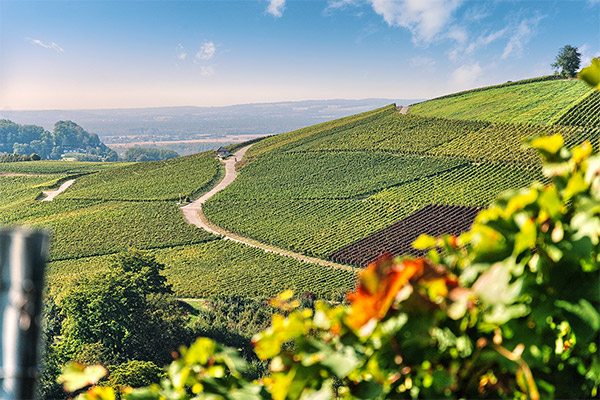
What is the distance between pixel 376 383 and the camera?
3.64 feet

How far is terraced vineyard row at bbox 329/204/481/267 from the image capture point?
28.7 m

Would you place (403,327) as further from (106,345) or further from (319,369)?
(106,345)

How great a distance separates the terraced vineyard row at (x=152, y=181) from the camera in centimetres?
4672

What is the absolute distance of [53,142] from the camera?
488 feet

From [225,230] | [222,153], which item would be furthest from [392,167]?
[222,153]

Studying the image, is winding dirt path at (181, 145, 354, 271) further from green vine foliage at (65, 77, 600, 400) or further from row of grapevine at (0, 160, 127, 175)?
green vine foliage at (65, 77, 600, 400)

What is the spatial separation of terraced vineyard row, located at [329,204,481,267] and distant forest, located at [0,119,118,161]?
12342cm

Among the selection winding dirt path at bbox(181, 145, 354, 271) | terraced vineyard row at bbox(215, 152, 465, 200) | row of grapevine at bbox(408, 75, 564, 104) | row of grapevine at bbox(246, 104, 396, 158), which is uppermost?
row of grapevine at bbox(408, 75, 564, 104)

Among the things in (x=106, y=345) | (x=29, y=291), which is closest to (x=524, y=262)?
(x=29, y=291)

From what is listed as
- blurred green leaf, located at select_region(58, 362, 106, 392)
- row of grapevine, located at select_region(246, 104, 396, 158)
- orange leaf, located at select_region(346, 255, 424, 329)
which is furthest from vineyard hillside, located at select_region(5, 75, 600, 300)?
orange leaf, located at select_region(346, 255, 424, 329)

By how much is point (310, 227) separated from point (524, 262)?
33810 mm

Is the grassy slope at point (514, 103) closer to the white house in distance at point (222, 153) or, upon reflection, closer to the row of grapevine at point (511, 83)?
the row of grapevine at point (511, 83)

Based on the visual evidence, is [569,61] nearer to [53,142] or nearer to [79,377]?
[79,377]

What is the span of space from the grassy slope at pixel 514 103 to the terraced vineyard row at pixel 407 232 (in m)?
19.4
